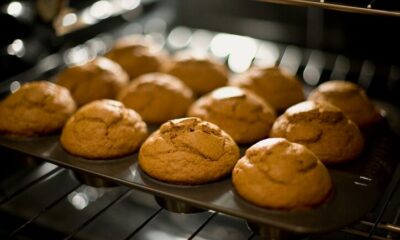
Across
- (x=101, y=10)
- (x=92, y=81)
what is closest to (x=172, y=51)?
(x=101, y=10)

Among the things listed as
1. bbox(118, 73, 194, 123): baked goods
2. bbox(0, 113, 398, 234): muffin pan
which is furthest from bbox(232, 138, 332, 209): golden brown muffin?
bbox(118, 73, 194, 123): baked goods

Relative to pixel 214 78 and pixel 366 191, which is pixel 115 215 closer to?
pixel 214 78

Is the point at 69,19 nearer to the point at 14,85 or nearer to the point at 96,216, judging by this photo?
the point at 14,85

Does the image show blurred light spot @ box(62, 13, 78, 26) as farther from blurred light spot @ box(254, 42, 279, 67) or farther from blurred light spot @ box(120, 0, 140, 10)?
blurred light spot @ box(254, 42, 279, 67)

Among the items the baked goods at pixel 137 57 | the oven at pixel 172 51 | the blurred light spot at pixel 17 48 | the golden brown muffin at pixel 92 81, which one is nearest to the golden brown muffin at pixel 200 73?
the baked goods at pixel 137 57

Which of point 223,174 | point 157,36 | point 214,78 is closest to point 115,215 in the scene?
point 223,174

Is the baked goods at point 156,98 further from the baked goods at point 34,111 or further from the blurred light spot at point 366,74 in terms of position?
the blurred light spot at point 366,74
